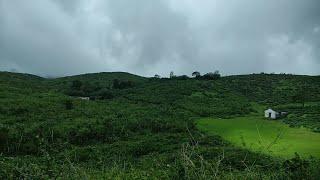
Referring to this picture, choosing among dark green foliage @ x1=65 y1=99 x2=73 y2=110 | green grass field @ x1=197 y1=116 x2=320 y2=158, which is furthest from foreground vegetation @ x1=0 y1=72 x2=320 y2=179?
green grass field @ x1=197 y1=116 x2=320 y2=158

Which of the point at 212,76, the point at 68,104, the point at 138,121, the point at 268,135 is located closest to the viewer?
the point at 268,135

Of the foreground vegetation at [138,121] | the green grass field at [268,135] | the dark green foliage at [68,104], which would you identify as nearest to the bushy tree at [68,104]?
the dark green foliage at [68,104]

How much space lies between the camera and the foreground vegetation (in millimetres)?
28250

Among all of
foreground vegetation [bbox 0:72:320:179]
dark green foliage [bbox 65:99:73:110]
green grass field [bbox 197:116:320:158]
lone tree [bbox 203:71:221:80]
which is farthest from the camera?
lone tree [bbox 203:71:221:80]

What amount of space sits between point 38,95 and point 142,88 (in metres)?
38.5

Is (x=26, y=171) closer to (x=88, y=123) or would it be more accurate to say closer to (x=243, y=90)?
(x=88, y=123)

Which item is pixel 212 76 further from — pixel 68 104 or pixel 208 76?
pixel 68 104

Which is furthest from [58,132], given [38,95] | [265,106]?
[265,106]

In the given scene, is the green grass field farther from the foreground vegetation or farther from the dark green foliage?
the dark green foliage

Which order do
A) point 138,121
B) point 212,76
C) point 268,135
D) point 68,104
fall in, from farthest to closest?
point 212,76
point 68,104
point 138,121
point 268,135

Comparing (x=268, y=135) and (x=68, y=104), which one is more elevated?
(x=68, y=104)

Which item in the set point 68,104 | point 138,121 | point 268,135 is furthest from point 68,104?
point 268,135

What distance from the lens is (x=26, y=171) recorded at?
873 centimetres

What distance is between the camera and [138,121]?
8262 cm
